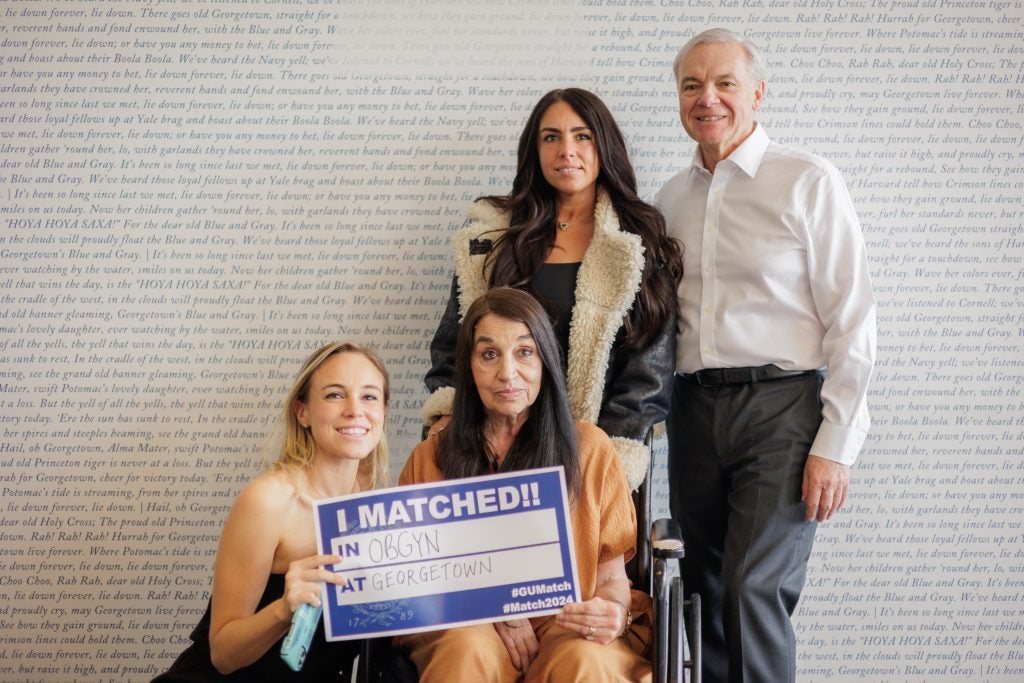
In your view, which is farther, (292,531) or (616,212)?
(616,212)

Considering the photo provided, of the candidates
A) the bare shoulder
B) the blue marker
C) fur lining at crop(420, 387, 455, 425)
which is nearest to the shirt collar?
fur lining at crop(420, 387, 455, 425)

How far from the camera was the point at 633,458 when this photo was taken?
242 cm

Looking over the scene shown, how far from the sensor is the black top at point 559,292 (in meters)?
2.64

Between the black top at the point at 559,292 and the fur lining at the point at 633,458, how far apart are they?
299 millimetres

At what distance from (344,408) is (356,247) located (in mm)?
1032

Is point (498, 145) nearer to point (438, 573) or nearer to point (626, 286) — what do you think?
point (626, 286)

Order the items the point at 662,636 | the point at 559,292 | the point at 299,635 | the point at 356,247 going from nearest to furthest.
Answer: the point at 299,635 < the point at 662,636 < the point at 559,292 < the point at 356,247

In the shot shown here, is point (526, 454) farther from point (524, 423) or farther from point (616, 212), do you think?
point (616, 212)

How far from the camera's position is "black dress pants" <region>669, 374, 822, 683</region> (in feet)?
7.92

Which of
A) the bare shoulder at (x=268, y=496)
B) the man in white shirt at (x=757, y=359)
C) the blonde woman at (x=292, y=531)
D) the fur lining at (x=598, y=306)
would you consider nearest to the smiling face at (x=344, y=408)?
the blonde woman at (x=292, y=531)

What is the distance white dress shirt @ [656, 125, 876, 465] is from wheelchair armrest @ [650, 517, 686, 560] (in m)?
0.63

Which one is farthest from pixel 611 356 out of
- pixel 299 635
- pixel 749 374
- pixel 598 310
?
pixel 299 635

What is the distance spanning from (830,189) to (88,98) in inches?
94.8

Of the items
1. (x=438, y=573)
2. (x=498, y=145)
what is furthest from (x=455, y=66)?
(x=438, y=573)
